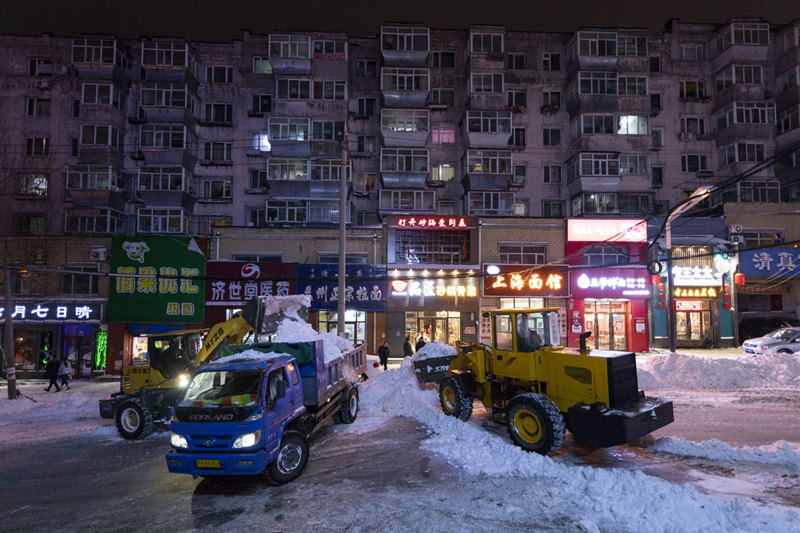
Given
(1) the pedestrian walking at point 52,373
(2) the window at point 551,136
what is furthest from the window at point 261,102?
(1) the pedestrian walking at point 52,373

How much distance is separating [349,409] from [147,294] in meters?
18.5

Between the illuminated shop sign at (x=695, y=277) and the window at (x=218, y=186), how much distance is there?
31.6 meters

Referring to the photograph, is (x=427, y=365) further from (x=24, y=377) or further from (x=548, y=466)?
(x=24, y=377)

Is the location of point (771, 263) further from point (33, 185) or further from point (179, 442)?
point (33, 185)

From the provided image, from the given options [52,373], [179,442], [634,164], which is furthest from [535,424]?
[634,164]

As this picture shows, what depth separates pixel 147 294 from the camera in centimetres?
2564

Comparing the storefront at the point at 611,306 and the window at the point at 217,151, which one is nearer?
the storefront at the point at 611,306

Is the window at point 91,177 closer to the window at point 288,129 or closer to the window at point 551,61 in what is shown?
the window at point 288,129

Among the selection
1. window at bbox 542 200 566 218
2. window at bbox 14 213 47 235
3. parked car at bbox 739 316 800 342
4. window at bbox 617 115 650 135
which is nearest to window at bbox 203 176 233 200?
window at bbox 14 213 47 235

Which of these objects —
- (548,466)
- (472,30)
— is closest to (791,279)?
Result: (472,30)

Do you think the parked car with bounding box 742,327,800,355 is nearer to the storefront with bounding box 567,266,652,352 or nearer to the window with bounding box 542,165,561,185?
the storefront with bounding box 567,266,652,352

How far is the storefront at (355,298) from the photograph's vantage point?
90.0ft

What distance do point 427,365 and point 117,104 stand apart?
99.5 ft

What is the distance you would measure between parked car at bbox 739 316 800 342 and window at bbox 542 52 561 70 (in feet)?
74.8
